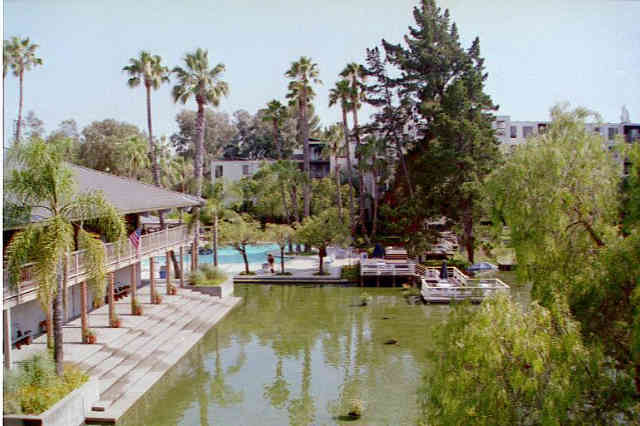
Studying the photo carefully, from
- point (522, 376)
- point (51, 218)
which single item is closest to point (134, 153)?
point (51, 218)

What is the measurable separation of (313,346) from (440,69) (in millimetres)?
27564

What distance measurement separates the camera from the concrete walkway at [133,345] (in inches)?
654

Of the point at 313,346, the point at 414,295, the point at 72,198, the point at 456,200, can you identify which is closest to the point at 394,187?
the point at 456,200

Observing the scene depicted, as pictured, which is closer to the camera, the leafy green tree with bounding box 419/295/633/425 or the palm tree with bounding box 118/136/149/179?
the leafy green tree with bounding box 419/295/633/425

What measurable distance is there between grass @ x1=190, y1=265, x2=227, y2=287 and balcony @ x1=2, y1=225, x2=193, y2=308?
85.3 inches

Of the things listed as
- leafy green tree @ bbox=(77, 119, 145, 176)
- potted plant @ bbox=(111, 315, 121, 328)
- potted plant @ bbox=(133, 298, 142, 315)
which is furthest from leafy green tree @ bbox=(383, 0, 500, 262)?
leafy green tree @ bbox=(77, 119, 145, 176)

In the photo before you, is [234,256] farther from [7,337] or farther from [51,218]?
[51,218]

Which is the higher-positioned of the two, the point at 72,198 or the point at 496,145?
the point at 496,145

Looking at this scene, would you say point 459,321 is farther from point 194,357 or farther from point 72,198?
point 194,357

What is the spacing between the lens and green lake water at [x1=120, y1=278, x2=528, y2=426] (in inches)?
613

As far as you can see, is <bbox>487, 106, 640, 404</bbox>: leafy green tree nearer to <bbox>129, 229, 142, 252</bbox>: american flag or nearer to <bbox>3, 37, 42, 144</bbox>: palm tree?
<bbox>129, 229, 142, 252</bbox>: american flag

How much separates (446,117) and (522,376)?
3234cm

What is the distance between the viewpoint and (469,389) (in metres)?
8.50

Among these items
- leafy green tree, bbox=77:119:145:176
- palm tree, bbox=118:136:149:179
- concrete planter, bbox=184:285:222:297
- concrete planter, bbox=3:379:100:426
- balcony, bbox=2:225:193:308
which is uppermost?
leafy green tree, bbox=77:119:145:176
